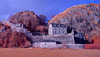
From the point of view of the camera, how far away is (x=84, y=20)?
2271 inches

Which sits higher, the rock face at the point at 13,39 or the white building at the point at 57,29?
the white building at the point at 57,29

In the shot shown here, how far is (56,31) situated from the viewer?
4384cm

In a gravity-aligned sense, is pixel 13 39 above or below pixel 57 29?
below

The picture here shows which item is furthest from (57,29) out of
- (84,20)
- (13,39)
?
(84,20)

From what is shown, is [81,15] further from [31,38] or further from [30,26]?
[31,38]

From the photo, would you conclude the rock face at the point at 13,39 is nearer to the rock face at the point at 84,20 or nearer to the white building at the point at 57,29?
the white building at the point at 57,29

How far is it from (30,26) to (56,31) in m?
16.3

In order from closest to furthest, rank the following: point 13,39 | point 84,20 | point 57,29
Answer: point 13,39 → point 57,29 → point 84,20

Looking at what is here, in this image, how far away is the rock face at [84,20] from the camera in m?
52.8

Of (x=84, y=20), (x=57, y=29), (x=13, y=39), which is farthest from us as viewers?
(x=84, y=20)

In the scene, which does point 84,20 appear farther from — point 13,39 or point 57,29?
point 13,39

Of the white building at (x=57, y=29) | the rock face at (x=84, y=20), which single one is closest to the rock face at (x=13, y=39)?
the white building at (x=57, y=29)

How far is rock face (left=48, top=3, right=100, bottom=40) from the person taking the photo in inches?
2077

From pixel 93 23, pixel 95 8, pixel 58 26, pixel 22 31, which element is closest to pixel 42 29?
pixel 58 26
